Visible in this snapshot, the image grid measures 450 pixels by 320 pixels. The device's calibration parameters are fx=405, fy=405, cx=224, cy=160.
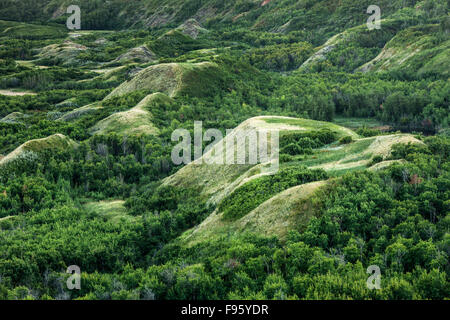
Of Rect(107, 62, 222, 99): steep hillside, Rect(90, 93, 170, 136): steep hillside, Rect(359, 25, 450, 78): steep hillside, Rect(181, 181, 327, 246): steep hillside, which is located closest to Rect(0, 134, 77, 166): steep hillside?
Rect(90, 93, 170, 136): steep hillside

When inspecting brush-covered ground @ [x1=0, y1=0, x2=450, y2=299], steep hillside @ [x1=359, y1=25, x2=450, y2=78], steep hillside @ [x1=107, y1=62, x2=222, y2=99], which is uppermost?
steep hillside @ [x1=359, y1=25, x2=450, y2=78]

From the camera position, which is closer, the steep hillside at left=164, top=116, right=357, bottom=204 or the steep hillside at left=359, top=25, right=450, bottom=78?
the steep hillside at left=164, top=116, right=357, bottom=204

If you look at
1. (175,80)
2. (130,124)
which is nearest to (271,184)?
(130,124)

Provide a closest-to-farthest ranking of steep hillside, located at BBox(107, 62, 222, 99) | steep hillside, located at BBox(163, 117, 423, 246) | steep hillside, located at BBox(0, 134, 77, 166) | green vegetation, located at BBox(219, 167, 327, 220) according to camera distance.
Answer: steep hillside, located at BBox(163, 117, 423, 246) → green vegetation, located at BBox(219, 167, 327, 220) → steep hillside, located at BBox(0, 134, 77, 166) → steep hillside, located at BBox(107, 62, 222, 99)

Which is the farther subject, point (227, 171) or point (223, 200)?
point (227, 171)

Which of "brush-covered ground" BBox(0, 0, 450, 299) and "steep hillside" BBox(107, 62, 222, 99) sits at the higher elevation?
"steep hillside" BBox(107, 62, 222, 99)

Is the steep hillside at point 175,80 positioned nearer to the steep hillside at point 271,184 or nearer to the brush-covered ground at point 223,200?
the brush-covered ground at point 223,200

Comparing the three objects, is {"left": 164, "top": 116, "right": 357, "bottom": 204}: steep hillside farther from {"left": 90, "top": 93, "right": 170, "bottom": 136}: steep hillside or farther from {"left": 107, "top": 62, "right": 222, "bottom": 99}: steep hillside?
{"left": 107, "top": 62, "right": 222, "bottom": 99}: steep hillside

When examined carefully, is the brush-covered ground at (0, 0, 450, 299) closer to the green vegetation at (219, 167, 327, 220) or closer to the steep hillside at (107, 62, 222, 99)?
the green vegetation at (219, 167, 327, 220)

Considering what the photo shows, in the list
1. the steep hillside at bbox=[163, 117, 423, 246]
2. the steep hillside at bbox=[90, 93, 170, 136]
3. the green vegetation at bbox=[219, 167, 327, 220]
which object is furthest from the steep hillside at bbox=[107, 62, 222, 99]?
the green vegetation at bbox=[219, 167, 327, 220]

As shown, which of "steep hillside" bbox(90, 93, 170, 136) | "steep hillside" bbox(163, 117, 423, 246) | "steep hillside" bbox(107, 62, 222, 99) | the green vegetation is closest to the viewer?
"steep hillside" bbox(163, 117, 423, 246)

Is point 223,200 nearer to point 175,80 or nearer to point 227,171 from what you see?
point 227,171
